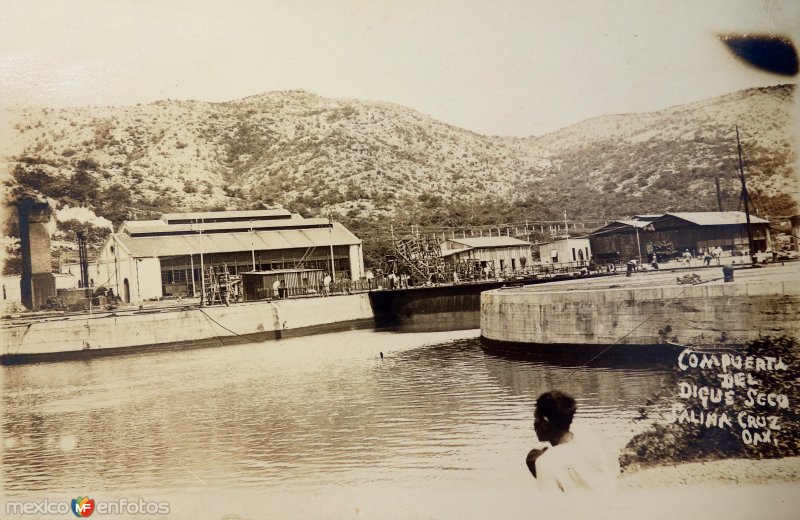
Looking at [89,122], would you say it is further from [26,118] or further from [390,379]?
[390,379]

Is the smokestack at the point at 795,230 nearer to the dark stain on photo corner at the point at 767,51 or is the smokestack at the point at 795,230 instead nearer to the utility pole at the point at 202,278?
the dark stain on photo corner at the point at 767,51

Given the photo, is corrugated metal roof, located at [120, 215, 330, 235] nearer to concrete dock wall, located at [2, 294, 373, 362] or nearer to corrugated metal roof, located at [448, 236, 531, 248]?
concrete dock wall, located at [2, 294, 373, 362]

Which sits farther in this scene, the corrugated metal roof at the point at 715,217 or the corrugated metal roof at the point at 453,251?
the corrugated metal roof at the point at 453,251

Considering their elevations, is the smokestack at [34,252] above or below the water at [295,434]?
above

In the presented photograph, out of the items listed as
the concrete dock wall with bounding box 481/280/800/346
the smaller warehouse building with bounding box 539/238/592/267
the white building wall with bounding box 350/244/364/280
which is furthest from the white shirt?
the white building wall with bounding box 350/244/364/280

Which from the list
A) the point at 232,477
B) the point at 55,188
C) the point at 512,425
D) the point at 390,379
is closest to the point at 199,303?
the point at 390,379

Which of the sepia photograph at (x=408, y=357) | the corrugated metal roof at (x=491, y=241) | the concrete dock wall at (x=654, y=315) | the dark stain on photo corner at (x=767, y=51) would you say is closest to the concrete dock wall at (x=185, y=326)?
the sepia photograph at (x=408, y=357)
